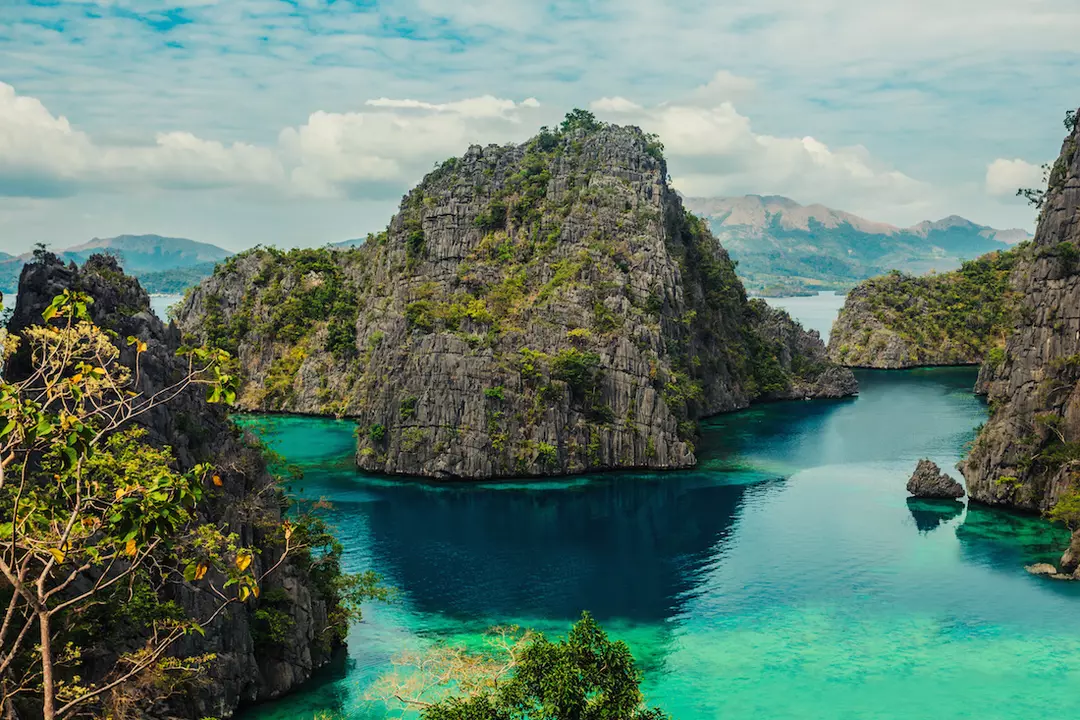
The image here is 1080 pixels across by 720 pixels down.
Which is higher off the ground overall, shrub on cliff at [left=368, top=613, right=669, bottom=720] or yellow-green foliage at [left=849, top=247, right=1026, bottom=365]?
yellow-green foliage at [left=849, top=247, right=1026, bottom=365]

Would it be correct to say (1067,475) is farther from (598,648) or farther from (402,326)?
(402,326)

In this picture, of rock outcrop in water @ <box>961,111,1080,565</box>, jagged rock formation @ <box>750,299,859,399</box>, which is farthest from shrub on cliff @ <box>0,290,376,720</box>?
jagged rock formation @ <box>750,299,859,399</box>

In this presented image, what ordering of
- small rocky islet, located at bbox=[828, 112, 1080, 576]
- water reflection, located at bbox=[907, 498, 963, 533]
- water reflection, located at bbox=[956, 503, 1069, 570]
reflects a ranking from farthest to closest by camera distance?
water reflection, located at bbox=[907, 498, 963, 533], small rocky islet, located at bbox=[828, 112, 1080, 576], water reflection, located at bbox=[956, 503, 1069, 570]

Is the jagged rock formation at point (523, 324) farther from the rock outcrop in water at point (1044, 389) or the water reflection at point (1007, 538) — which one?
the rock outcrop in water at point (1044, 389)

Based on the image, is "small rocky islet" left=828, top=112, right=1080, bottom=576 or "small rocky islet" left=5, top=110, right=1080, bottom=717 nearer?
"small rocky islet" left=5, top=110, right=1080, bottom=717

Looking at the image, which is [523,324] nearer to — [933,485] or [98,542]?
[933,485]

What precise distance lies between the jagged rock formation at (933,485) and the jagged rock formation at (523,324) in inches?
924

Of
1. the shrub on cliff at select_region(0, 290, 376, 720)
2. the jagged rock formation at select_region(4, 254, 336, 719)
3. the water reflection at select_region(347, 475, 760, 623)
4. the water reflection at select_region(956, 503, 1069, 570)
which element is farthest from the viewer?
the water reflection at select_region(956, 503, 1069, 570)

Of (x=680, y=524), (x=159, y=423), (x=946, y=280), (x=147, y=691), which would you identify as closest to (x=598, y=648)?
(x=147, y=691)

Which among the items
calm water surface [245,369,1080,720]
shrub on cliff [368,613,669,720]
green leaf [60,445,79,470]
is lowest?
calm water surface [245,369,1080,720]

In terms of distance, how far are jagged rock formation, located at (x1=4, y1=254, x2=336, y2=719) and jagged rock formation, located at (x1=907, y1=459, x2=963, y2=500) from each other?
185 ft

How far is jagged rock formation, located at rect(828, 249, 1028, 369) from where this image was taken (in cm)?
18288

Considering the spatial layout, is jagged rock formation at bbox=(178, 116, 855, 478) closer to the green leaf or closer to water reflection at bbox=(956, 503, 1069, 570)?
water reflection at bbox=(956, 503, 1069, 570)

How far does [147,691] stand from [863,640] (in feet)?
125
